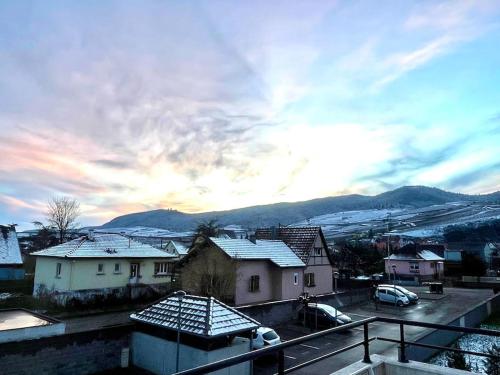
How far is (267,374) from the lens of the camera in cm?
1565

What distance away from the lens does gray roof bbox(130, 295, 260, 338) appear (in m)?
13.4

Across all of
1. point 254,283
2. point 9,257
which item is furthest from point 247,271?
point 9,257

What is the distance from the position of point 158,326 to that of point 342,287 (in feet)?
102

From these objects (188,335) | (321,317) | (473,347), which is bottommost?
(473,347)

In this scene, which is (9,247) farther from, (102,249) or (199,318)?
(199,318)

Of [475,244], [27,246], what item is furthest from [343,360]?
[475,244]

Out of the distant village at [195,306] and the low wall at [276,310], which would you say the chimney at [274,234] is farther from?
the low wall at [276,310]

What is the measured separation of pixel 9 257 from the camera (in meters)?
35.6

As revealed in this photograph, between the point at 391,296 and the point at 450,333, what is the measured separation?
40.0ft

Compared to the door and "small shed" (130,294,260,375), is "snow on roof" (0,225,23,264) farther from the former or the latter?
"small shed" (130,294,260,375)

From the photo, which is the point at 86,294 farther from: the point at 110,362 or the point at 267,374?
the point at 267,374

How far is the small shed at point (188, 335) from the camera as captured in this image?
43.7ft

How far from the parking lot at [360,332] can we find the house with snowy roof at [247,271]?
497cm

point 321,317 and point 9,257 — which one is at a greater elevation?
point 9,257
